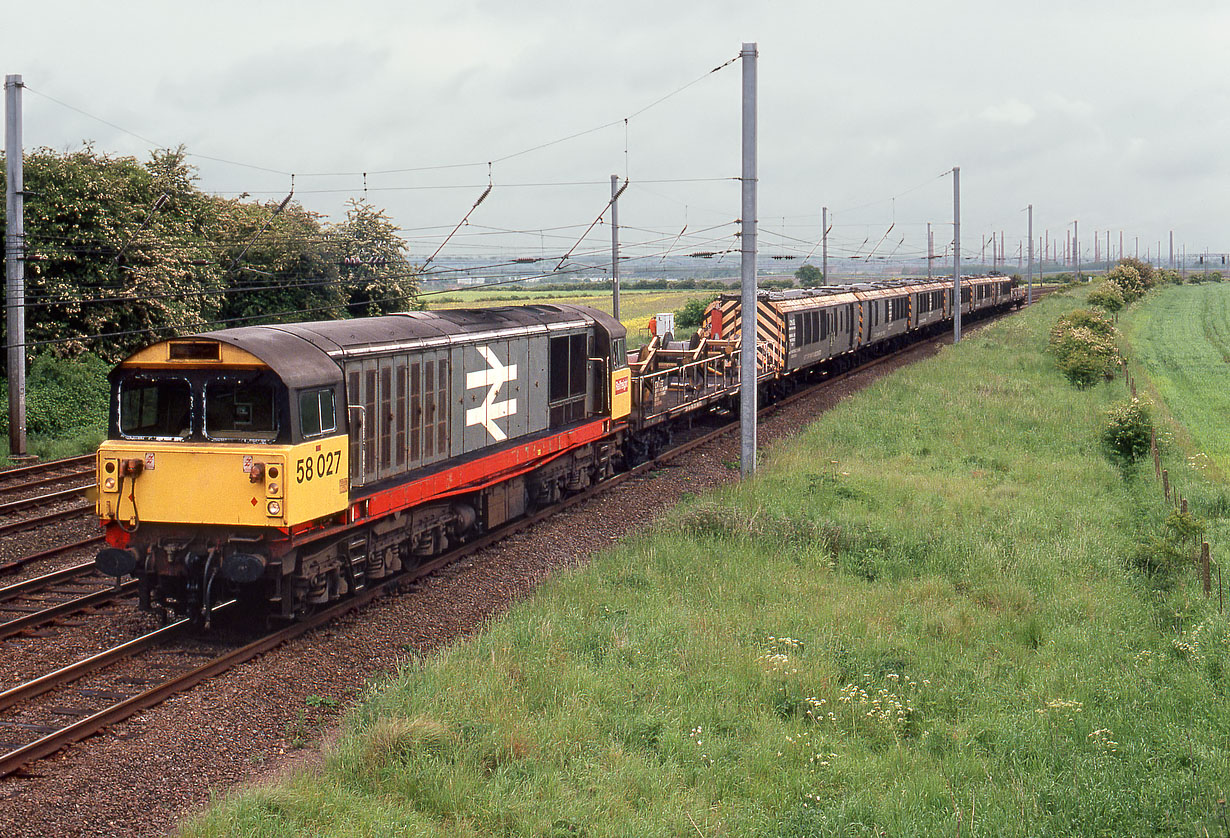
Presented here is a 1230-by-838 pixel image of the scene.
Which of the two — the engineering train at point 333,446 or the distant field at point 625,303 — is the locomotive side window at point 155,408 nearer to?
the engineering train at point 333,446

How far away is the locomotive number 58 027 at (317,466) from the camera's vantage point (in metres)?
12.5

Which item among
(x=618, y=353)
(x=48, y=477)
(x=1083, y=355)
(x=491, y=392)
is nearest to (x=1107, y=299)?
(x=1083, y=355)

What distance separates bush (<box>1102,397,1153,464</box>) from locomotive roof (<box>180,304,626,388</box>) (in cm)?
1289

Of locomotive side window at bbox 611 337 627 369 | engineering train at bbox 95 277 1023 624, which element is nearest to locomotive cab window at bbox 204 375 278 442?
engineering train at bbox 95 277 1023 624

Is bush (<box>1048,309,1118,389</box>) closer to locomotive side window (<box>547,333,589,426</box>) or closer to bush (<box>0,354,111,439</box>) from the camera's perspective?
locomotive side window (<box>547,333,589,426</box>)

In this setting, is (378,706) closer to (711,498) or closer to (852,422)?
(711,498)

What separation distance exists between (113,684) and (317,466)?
315 centimetres

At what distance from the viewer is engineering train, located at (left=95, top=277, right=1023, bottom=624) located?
12508mm

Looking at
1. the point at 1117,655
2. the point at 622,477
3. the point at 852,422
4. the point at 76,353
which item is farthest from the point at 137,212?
the point at 1117,655

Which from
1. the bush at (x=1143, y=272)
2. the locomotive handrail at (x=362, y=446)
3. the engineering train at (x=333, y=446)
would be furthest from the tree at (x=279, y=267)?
the bush at (x=1143, y=272)

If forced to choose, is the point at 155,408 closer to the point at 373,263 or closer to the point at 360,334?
the point at 360,334

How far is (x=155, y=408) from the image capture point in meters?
12.9

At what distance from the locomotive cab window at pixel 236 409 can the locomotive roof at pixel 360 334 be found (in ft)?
1.43

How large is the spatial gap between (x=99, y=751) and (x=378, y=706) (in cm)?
252
